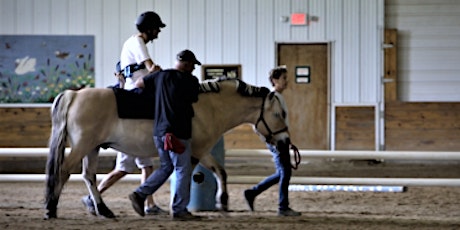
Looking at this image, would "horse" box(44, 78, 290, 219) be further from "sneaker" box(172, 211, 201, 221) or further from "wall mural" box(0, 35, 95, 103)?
"wall mural" box(0, 35, 95, 103)

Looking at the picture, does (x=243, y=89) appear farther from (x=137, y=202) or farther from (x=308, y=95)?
(x=308, y=95)

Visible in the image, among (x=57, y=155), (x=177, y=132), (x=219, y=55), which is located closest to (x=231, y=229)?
(x=177, y=132)

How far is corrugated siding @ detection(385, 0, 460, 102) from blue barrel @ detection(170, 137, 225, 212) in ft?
32.0

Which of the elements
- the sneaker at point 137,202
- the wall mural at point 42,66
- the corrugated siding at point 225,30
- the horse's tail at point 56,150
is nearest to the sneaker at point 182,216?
the sneaker at point 137,202

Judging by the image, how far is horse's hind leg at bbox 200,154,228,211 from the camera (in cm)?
801

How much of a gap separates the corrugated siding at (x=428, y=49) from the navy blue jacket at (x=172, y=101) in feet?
35.6

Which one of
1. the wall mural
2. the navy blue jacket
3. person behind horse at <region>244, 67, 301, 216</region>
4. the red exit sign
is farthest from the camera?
the wall mural

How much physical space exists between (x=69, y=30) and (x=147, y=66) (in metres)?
10.0

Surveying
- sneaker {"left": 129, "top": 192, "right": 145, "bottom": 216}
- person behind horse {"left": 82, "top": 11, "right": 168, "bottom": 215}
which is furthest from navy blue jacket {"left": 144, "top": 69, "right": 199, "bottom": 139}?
sneaker {"left": 129, "top": 192, "right": 145, "bottom": 216}

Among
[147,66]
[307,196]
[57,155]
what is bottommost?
[307,196]

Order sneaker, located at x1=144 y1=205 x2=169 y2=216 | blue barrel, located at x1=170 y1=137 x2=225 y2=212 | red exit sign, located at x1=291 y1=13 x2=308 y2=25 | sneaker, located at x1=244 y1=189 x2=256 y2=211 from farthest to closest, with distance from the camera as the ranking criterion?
red exit sign, located at x1=291 y1=13 x2=308 y2=25 < blue barrel, located at x1=170 y1=137 x2=225 y2=212 < sneaker, located at x1=244 y1=189 x2=256 y2=211 < sneaker, located at x1=144 y1=205 x2=169 y2=216

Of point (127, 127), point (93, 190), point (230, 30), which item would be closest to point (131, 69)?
point (127, 127)

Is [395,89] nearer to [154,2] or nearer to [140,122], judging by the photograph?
[154,2]

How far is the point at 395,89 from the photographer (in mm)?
17500
